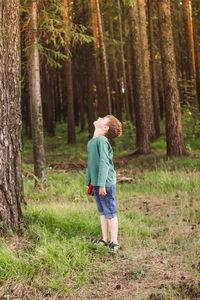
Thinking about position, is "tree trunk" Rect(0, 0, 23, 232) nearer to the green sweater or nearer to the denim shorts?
the green sweater

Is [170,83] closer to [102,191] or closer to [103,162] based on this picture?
[103,162]

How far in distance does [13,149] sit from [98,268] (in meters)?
2.01

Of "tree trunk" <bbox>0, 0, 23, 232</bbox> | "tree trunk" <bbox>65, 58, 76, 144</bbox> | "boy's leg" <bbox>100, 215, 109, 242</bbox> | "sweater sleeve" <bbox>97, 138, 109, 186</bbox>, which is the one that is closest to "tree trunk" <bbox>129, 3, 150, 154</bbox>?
"tree trunk" <bbox>65, 58, 76, 144</bbox>

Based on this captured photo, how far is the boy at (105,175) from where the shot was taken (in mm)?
4344

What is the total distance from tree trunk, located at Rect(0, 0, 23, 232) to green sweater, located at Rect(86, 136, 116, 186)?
1.11m

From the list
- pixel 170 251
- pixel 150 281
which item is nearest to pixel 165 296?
pixel 150 281

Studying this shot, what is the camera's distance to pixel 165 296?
3346mm

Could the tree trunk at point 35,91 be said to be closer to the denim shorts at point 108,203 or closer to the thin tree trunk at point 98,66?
the denim shorts at point 108,203

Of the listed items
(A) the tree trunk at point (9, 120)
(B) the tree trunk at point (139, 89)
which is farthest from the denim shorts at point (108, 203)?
(B) the tree trunk at point (139, 89)

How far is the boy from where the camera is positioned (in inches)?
171

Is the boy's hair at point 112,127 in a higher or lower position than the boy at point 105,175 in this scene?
higher

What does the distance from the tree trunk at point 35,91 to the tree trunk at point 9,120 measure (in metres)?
3.63

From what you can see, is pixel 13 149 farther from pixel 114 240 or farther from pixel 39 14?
pixel 39 14

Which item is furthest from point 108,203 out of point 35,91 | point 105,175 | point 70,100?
point 70,100
